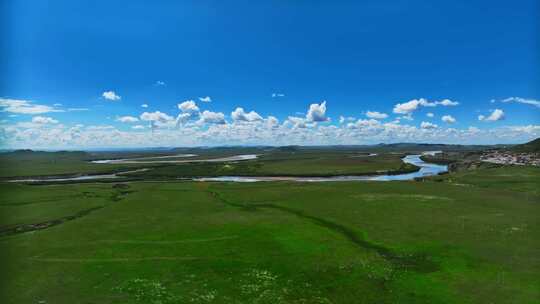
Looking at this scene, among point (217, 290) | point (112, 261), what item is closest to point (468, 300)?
point (217, 290)


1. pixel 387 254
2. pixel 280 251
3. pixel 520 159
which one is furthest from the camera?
pixel 520 159

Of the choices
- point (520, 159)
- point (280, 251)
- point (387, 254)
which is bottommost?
point (280, 251)

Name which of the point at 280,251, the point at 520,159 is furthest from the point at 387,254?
the point at 520,159

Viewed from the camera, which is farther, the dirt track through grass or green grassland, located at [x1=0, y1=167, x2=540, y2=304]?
the dirt track through grass

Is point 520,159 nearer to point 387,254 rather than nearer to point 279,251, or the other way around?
point 387,254

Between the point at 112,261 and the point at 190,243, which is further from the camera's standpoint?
the point at 190,243

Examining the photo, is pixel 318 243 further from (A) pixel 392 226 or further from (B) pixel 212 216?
(B) pixel 212 216

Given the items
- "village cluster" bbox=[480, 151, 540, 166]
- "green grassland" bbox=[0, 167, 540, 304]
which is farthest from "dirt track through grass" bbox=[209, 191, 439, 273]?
"village cluster" bbox=[480, 151, 540, 166]

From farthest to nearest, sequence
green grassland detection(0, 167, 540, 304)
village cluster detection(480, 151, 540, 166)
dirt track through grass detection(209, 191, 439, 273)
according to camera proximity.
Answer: village cluster detection(480, 151, 540, 166) → dirt track through grass detection(209, 191, 439, 273) → green grassland detection(0, 167, 540, 304)

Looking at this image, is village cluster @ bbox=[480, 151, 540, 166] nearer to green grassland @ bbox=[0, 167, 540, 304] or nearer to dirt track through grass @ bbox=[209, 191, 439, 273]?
green grassland @ bbox=[0, 167, 540, 304]
